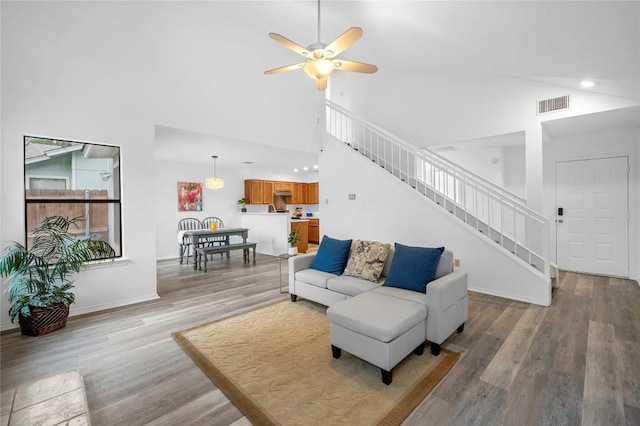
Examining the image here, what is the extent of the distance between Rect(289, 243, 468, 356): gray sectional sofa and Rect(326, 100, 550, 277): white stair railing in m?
1.63

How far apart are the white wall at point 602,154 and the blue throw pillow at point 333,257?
14.4 feet

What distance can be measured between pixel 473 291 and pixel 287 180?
719 centimetres

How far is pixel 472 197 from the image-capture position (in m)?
5.98

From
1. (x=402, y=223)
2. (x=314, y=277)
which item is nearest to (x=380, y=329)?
(x=314, y=277)

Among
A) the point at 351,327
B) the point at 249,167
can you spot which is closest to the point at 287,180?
the point at 249,167

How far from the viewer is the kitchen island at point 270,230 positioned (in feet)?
23.6

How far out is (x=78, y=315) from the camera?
3.45 meters

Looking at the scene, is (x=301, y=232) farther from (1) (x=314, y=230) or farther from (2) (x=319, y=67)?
(2) (x=319, y=67)

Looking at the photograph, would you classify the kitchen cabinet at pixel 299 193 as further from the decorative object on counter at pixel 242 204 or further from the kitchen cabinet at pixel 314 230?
the decorative object on counter at pixel 242 204

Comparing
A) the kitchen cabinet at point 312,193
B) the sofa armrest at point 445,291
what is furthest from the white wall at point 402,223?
the kitchen cabinet at point 312,193

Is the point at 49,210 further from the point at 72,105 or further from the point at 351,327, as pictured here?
the point at 351,327

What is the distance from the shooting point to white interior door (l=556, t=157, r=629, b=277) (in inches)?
187

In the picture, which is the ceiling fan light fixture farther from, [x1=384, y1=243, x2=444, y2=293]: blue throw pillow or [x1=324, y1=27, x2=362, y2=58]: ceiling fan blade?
[x1=384, y1=243, x2=444, y2=293]: blue throw pillow

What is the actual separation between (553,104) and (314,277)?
14.2 feet
